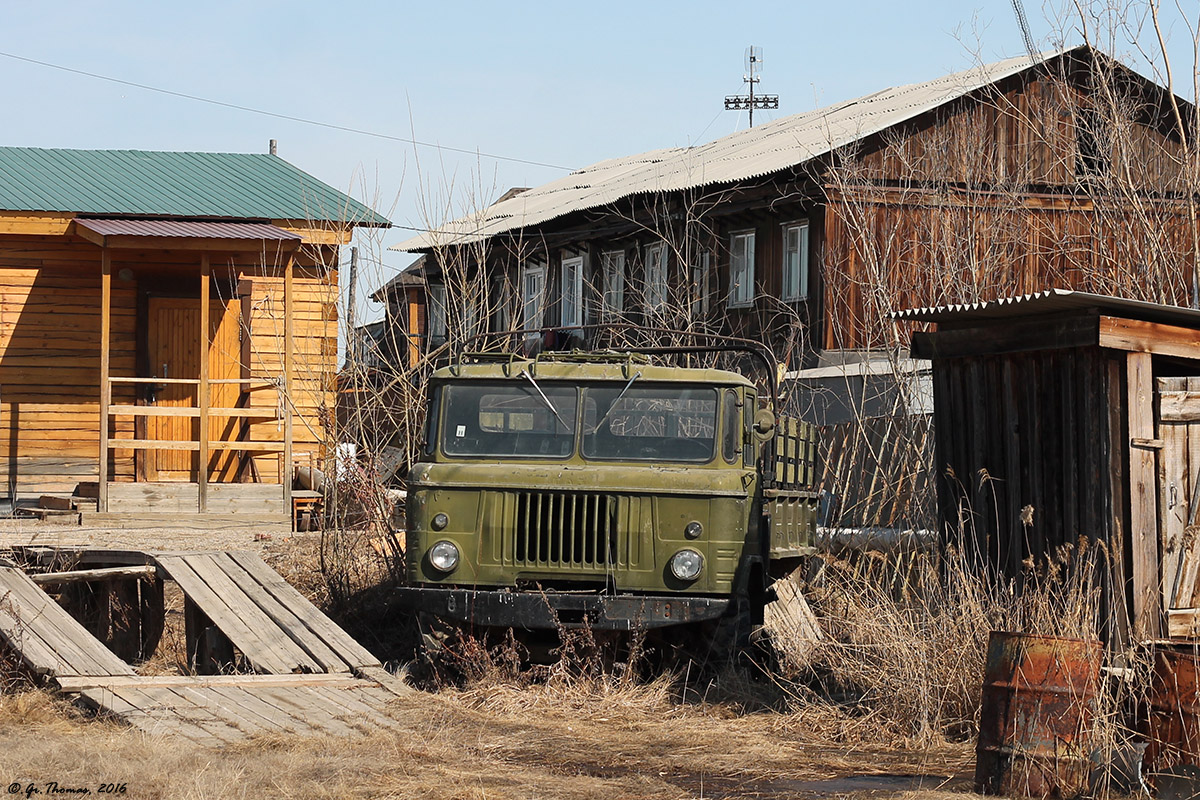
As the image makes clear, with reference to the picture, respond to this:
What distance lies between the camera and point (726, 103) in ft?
192

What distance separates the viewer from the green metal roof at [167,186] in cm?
1669

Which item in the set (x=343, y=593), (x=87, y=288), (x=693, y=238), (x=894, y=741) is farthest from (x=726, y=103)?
(x=894, y=741)

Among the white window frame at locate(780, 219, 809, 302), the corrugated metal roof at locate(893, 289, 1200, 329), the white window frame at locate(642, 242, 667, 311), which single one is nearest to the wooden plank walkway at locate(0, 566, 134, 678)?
the corrugated metal roof at locate(893, 289, 1200, 329)

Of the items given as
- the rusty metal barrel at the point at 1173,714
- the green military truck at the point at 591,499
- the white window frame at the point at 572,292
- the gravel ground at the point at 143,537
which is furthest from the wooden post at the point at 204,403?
the white window frame at the point at 572,292

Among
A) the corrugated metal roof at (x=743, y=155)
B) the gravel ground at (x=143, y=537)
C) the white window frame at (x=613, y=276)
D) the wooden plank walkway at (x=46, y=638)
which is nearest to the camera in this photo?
the wooden plank walkway at (x=46, y=638)

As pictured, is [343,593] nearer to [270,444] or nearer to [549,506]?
[549,506]

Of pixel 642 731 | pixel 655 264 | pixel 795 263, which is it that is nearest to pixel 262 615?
pixel 642 731

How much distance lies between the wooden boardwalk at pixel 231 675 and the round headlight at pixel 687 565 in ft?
5.96

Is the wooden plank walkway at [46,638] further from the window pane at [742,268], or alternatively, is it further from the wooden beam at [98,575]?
the window pane at [742,268]

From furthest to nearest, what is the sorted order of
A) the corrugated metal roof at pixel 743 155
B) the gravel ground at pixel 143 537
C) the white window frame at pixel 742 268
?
the white window frame at pixel 742 268, the corrugated metal roof at pixel 743 155, the gravel ground at pixel 143 537

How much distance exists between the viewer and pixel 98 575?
1069 centimetres

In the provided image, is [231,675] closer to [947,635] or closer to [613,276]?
[947,635]

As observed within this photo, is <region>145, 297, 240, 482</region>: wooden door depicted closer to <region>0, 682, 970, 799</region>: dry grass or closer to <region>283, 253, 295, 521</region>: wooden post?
<region>283, 253, 295, 521</region>: wooden post

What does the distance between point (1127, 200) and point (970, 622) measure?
7635 millimetres
